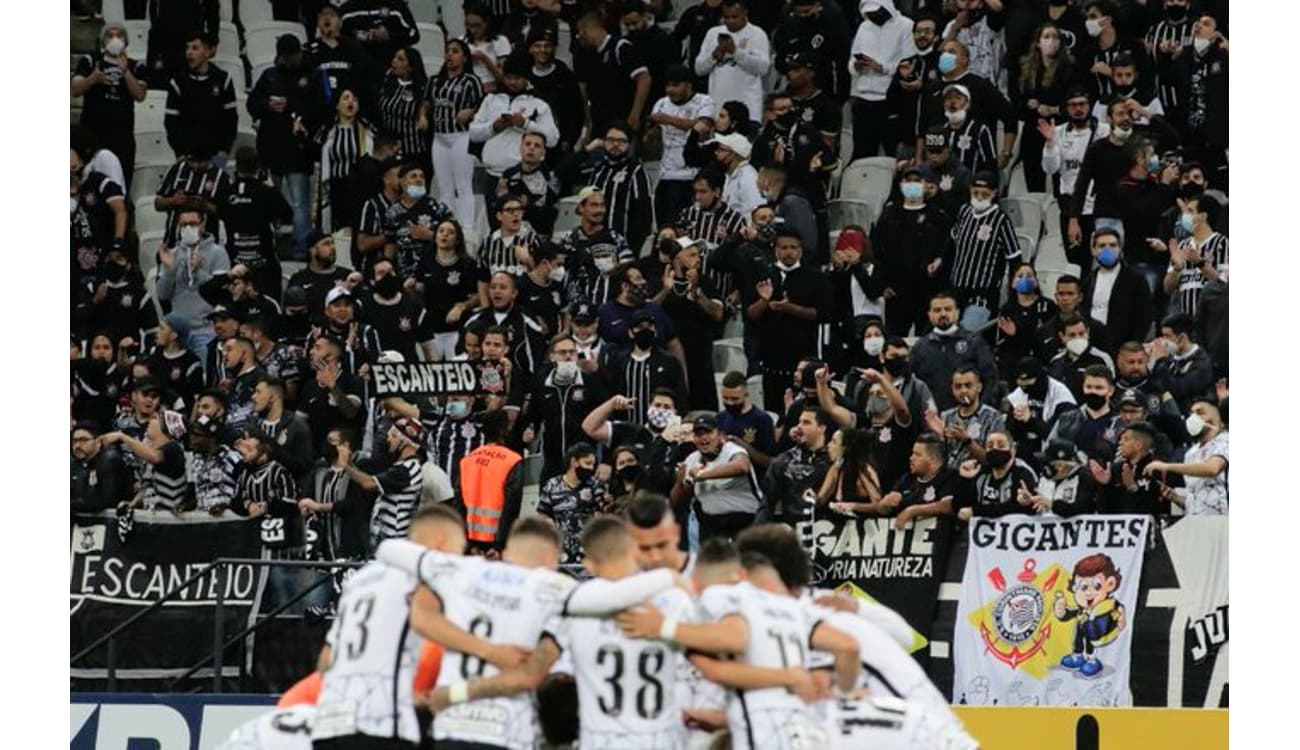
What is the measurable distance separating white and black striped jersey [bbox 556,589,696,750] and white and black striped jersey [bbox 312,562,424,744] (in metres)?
0.87

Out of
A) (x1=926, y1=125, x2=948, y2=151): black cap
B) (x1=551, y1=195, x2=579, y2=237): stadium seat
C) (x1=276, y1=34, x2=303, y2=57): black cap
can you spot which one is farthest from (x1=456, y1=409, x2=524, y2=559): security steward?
(x1=276, y1=34, x2=303, y2=57): black cap

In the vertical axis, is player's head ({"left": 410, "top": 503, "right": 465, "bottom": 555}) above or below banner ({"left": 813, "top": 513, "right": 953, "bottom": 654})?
above

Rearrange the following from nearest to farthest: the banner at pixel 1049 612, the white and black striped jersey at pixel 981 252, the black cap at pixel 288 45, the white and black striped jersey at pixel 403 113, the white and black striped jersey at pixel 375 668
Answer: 1. the white and black striped jersey at pixel 375 668
2. the banner at pixel 1049 612
3. the white and black striped jersey at pixel 981 252
4. the white and black striped jersey at pixel 403 113
5. the black cap at pixel 288 45

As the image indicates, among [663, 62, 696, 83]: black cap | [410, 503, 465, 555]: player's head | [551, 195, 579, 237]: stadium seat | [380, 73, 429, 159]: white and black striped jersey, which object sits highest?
[663, 62, 696, 83]: black cap

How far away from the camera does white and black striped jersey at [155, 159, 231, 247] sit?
80.3 ft

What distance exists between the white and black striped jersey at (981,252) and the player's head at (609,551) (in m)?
10.1

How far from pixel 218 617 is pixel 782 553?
735 cm

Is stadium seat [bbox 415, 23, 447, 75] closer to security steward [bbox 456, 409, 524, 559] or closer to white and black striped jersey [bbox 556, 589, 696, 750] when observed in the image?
security steward [bbox 456, 409, 524, 559]

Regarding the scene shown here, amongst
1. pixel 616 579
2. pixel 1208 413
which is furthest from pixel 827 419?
pixel 616 579

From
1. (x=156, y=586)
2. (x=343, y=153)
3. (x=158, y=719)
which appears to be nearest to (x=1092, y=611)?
(x=158, y=719)

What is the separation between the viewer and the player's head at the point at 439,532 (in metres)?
12.7

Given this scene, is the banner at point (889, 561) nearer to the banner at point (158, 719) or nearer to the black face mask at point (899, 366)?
the black face mask at point (899, 366)

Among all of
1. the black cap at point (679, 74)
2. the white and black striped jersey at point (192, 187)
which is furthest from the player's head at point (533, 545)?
the white and black striped jersey at point (192, 187)

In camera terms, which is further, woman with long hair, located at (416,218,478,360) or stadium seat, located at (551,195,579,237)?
stadium seat, located at (551,195,579,237)
